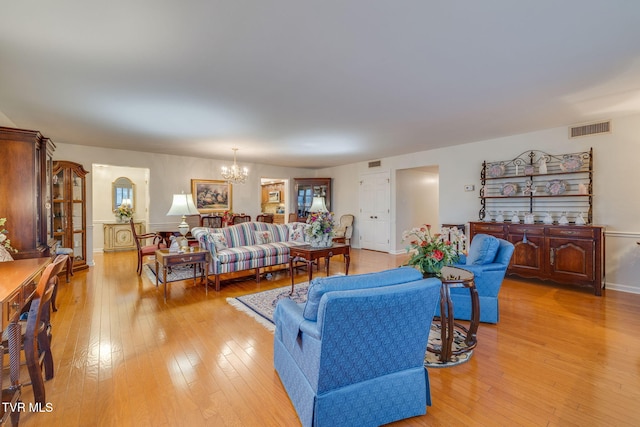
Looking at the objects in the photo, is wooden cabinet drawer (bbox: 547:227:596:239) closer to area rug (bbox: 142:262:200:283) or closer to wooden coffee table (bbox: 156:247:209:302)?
wooden coffee table (bbox: 156:247:209:302)

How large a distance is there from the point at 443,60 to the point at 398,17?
799 millimetres

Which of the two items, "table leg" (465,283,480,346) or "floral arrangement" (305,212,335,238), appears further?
"floral arrangement" (305,212,335,238)

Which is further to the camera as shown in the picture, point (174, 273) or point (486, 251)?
point (174, 273)

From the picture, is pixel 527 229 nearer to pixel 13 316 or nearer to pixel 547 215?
pixel 547 215

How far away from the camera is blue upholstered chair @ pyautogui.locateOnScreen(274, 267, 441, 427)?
149 cm

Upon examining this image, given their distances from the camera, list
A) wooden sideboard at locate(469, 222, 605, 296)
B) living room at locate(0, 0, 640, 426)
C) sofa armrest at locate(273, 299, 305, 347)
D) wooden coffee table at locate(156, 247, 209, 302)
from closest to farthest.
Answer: sofa armrest at locate(273, 299, 305, 347) → living room at locate(0, 0, 640, 426) → wooden coffee table at locate(156, 247, 209, 302) → wooden sideboard at locate(469, 222, 605, 296)

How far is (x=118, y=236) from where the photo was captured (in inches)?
317

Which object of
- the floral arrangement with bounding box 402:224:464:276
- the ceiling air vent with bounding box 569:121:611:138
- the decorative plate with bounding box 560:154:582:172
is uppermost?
the ceiling air vent with bounding box 569:121:611:138

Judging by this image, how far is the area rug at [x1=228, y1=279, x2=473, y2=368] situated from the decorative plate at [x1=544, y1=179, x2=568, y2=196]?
335cm

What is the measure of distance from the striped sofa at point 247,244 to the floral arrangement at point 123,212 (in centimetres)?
427

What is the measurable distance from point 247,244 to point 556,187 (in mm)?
5229

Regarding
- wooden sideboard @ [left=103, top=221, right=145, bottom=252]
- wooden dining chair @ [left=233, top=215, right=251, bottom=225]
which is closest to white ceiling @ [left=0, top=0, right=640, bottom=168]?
wooden dining chair @ [left=233, top=215, right=251, bottom=225]

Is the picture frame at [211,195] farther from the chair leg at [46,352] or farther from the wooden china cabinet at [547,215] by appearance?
the wooden china cabinet at [547,215]

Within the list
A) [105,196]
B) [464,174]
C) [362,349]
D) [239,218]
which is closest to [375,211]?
[464,174]
